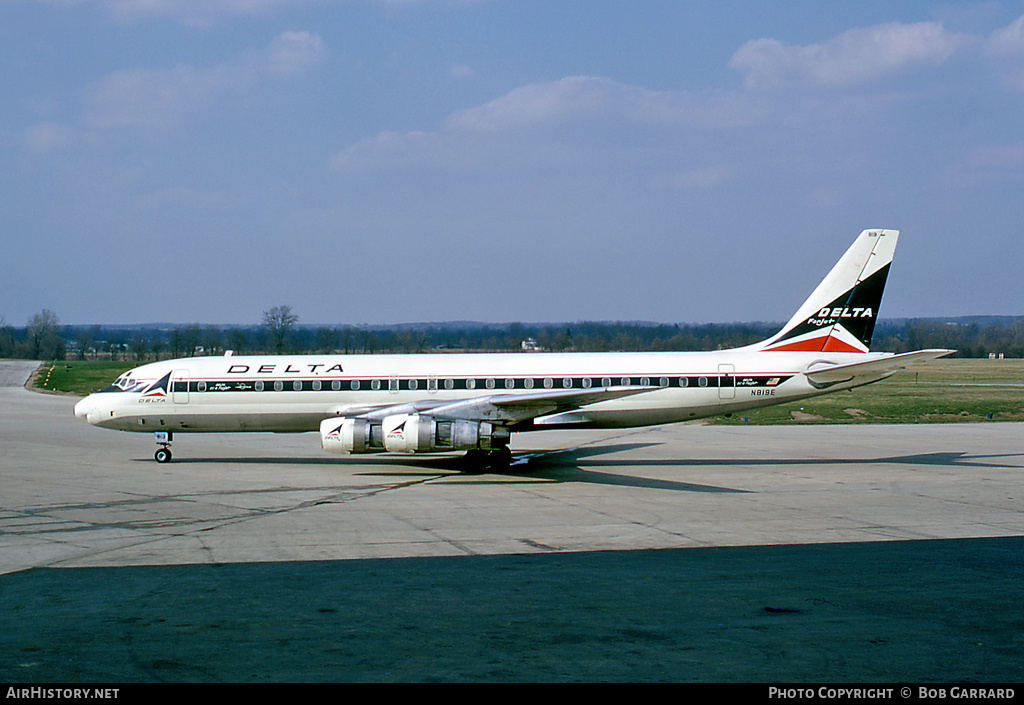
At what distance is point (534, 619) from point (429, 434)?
45.4 feet

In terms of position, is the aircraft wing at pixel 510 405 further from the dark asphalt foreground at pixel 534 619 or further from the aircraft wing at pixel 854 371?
the dark asphalt foreground at pixel 534 619

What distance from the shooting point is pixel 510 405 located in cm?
2492

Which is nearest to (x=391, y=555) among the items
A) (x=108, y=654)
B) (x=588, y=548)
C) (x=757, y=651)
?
(x=588, y=548)

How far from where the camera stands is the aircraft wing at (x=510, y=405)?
24469 millimetres

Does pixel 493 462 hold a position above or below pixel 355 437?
below

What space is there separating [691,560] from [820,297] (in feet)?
55.2

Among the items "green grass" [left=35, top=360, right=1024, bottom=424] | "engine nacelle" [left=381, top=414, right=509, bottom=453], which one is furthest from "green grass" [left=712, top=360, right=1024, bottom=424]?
"engine nacelle" [left=381, top=414, right=509, bottom=453]

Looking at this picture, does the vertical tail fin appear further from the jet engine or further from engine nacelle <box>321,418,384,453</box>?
engine nacelle <box>321,418,384,453</box>

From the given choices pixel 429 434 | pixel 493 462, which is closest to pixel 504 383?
pixel 493 462

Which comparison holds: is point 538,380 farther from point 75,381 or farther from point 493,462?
point 75,381

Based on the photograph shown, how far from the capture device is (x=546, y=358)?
28.3 meters

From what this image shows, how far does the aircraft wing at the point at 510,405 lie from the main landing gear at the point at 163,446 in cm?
740

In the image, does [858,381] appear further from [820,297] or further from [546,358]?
[546,358]

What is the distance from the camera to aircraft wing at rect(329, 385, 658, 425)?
2447cm
